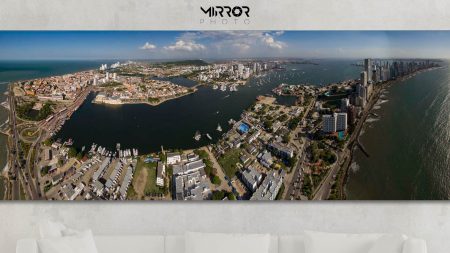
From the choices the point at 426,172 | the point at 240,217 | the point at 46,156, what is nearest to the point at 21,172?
the point at 46,156

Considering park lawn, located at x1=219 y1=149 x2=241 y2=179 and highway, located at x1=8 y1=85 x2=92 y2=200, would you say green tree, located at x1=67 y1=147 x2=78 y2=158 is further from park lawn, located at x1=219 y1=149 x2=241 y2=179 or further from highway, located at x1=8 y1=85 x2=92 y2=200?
park lawn, located at x1=219 y1=149 x2=241 y2=179

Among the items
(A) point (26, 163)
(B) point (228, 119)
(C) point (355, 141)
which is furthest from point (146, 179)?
(C) point (355, 141)

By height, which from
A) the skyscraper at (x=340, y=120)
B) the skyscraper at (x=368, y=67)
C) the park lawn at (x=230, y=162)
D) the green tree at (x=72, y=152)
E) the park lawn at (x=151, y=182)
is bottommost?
the park lawn at (x=151, y=182)

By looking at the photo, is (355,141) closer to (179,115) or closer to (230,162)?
(230,162)

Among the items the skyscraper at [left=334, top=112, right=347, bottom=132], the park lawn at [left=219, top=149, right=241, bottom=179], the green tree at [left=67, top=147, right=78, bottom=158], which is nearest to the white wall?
the park lawn at [left=219, top=149, right=241, bottom=179]

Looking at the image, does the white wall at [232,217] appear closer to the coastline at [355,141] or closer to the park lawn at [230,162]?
the coastline at [355,141]

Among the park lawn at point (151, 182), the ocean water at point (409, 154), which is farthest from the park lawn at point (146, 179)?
the ocean water at point (409, 154)
